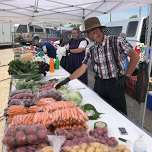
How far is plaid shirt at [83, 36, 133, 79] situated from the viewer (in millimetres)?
4070

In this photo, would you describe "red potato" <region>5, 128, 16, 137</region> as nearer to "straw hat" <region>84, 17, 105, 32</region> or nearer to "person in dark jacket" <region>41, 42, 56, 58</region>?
"straw hat" <region>84, 17, 105, 32</region>

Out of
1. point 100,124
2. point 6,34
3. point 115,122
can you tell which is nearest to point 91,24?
point 115,122

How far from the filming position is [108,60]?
4.12 m

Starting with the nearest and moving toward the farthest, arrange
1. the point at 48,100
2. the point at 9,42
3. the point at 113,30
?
1. the point at 48,100
2. the point at 113,30
3. the point at 9,42

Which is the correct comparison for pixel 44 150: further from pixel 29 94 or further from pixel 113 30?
pixel 113 30

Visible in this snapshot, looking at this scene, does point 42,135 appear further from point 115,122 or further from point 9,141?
point 115,122

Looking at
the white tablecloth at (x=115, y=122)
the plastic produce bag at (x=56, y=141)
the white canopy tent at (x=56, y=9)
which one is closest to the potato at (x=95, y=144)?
the plastic produce bag at (x=56, y=141)

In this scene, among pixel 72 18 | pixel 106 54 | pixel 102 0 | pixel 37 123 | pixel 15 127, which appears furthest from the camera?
pixel 72 18

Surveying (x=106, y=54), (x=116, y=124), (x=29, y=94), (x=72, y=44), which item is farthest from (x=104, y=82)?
(x=72, y=44)

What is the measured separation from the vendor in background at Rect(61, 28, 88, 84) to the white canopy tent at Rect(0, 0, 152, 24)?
928 mm

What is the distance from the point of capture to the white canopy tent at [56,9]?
26.9 ft

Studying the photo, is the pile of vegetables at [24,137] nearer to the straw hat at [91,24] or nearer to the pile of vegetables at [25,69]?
the straw hat at [91,24]

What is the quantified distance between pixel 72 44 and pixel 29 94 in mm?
4427

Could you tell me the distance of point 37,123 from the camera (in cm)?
263
